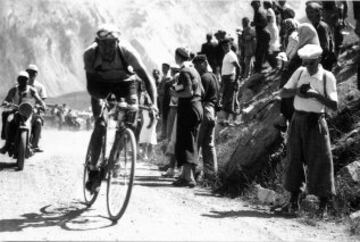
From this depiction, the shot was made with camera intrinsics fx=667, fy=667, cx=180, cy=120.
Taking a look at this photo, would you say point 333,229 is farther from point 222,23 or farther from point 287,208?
point 222,23

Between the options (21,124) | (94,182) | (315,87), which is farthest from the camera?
(21,124)

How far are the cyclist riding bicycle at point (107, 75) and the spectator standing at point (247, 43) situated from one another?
11071 millimetres

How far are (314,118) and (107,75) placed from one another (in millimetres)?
2636

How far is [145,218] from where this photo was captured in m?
7.64

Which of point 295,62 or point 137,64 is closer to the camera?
point 137,64

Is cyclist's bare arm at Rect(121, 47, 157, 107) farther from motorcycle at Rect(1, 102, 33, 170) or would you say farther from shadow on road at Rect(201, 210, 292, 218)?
motorcycle at Rect(1, 102, 33, 170)

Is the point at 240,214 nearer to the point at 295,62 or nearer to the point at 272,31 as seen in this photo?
the point at 295,62

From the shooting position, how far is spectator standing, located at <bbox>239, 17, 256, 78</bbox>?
733 inches

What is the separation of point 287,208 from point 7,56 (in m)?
97.8

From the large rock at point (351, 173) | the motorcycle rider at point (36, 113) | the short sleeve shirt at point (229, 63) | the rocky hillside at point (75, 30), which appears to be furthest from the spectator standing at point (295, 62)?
the rocky hillside at point (75, 30)

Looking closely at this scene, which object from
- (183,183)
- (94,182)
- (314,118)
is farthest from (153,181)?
(314,118)

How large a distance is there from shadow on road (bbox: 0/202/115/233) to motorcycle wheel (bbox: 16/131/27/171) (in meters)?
4.43

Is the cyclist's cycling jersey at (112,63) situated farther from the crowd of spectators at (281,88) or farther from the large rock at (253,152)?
the large rock at (253,152)

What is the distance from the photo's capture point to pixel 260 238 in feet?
23.3
